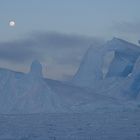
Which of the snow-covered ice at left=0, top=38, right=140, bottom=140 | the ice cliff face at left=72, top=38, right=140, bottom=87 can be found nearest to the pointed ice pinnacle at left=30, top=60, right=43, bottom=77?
the snow-covered ice at left=0, top=38, right=140, bottom=140

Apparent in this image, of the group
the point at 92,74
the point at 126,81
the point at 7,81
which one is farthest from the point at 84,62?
the point at 7,81

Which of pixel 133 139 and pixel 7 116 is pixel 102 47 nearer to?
pixel 7 116

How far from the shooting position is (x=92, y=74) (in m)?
34.0

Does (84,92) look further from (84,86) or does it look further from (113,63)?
(113,63)

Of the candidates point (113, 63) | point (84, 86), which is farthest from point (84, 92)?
point (113, 63)

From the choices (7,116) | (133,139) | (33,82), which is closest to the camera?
(133,139)

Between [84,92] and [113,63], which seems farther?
[113,63]

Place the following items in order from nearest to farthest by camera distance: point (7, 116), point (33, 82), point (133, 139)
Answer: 1. point (133, 139)
2. point (33, 82)
3. point (7, 116)

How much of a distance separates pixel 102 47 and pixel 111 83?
2.37m

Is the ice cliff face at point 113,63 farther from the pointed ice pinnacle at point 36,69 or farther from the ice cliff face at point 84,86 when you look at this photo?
the pointed ice pinnacle at point 36,69

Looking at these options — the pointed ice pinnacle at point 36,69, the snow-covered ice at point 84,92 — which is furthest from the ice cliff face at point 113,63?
the pointed ice pinnacle at point 36,69

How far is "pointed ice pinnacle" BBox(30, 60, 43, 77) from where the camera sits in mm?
31392

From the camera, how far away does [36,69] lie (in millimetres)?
31875

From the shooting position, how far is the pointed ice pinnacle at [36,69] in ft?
103
